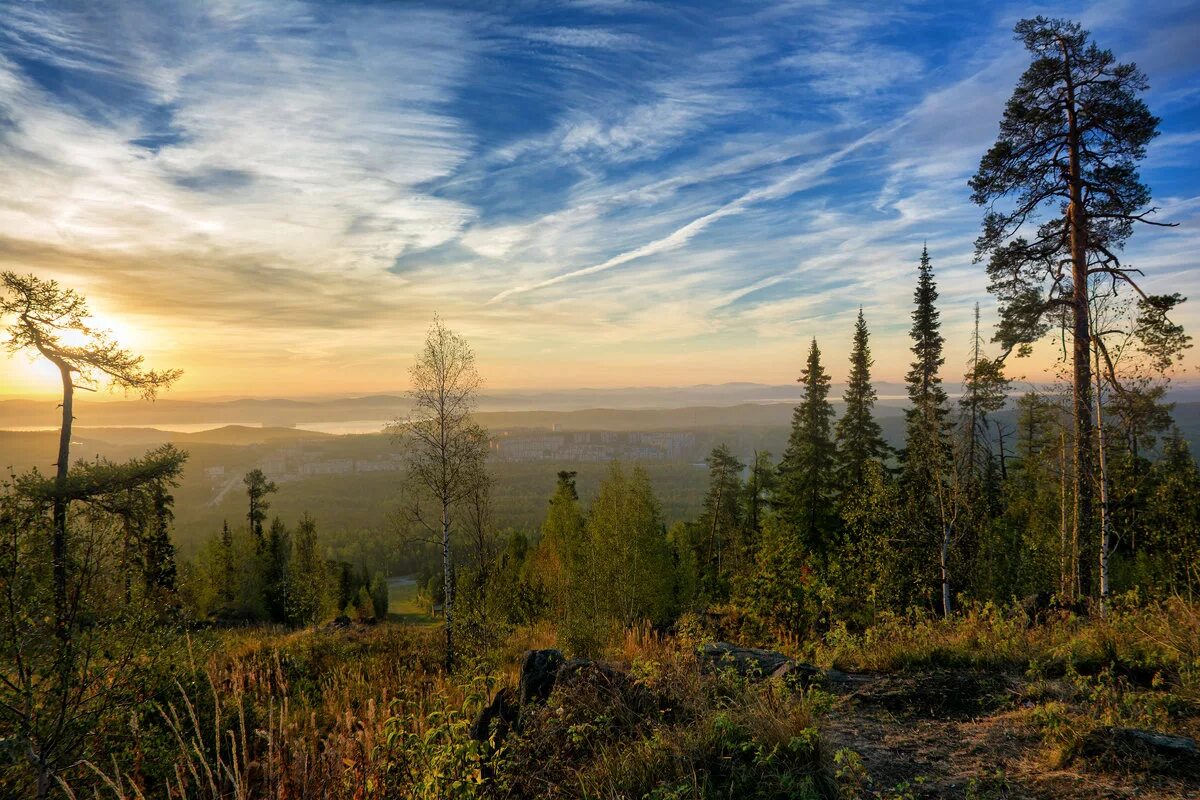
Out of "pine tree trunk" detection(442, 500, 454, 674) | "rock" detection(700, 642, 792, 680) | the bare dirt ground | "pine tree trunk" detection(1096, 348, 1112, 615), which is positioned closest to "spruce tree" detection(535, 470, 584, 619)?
"pine tree trunk" detection(442, 500, 454, 674)

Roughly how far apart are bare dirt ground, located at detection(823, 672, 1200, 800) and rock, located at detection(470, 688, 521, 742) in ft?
11.0

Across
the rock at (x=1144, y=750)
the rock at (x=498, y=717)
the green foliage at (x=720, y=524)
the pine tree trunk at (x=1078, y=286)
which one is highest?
the pine tree trunk at (x=1078, y=286)

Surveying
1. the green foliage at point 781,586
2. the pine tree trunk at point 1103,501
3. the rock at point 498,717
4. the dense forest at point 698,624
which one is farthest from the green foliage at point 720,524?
the rock at point 498,717

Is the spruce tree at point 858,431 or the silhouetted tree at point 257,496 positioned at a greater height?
the spruce tree at point 858,431

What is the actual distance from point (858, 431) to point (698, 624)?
18.2 m

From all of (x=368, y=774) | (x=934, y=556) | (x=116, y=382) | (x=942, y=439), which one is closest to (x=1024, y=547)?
(x=942, y=439)

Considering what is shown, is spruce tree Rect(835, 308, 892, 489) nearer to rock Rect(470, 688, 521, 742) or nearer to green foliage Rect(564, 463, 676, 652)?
green foliage Rect(564, 463, 676, 652)

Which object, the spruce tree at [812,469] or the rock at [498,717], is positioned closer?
the rock at [498,717]

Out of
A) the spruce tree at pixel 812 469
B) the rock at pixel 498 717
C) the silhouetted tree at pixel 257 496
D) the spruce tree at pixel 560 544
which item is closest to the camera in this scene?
the rock at pixel 498 717

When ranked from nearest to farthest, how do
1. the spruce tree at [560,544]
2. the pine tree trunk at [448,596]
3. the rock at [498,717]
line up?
the rock at [498,717], the pine tree trunk at [448,596], the spruce tree at [560,544]

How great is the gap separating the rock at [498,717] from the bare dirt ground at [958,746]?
3.34 m

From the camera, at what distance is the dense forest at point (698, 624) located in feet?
14.4

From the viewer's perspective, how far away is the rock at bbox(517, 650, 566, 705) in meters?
6.65

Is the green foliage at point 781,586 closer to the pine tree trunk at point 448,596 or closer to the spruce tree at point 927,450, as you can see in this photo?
the spruce tree at point 927,450
